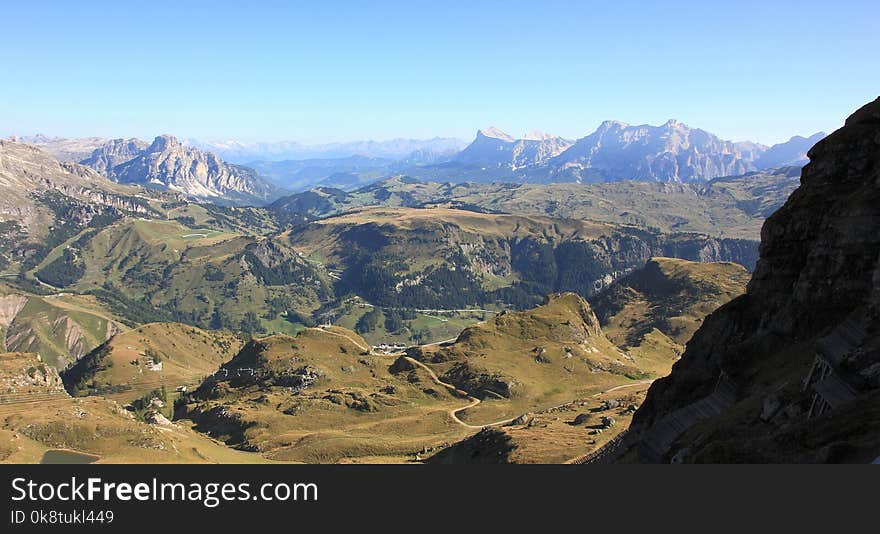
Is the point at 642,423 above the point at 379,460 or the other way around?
above

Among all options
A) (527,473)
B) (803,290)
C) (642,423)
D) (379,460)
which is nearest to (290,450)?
(379,460)

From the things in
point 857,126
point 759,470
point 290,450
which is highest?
point 857,126

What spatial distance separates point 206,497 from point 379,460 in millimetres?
136379

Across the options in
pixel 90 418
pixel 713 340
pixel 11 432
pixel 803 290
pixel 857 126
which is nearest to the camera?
pixel 803 290

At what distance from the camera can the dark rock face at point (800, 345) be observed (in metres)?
46.9

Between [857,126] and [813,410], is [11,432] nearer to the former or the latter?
[813,410]

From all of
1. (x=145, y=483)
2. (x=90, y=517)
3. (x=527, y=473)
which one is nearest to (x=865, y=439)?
(x=527, y=473)

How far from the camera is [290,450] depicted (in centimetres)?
18212

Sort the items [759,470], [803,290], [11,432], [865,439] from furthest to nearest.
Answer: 1. [11,432]
2. [803,290]
3. [865,439]
4. [759,470]

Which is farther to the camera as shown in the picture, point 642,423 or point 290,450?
point 290,450

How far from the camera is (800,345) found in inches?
2714

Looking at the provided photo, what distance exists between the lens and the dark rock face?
4691cm

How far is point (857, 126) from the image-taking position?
78.4 meters

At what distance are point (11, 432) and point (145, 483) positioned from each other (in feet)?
466
